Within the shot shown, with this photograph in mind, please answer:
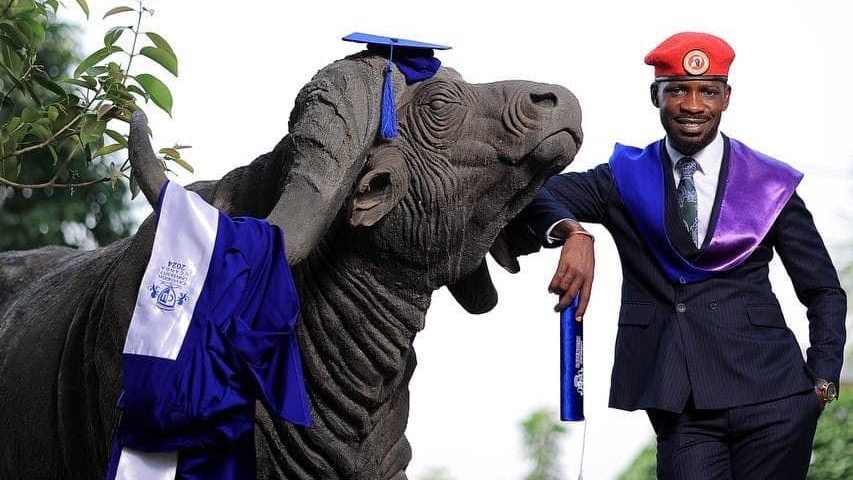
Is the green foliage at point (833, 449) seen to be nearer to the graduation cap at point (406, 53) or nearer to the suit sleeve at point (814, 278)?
the suit sleeve at point (814, 278)

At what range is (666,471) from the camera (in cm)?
485

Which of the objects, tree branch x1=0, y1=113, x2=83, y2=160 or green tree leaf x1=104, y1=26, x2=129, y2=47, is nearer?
green tree leaf x1=104, y1=26, x2=129, y2=47

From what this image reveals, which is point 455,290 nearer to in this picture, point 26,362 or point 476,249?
point 476,249

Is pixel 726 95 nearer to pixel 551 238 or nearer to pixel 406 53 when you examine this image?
pixel 551 238

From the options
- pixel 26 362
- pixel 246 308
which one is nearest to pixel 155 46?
pixel 26 362

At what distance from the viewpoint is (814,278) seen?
16.0 feet

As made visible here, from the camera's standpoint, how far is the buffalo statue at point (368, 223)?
4199 mm

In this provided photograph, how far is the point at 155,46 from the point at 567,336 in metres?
1.59

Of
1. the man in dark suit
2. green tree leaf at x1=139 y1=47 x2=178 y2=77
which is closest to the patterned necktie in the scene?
the man in dark suit

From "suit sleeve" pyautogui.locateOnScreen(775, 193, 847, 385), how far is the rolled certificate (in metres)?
Result: 0.73

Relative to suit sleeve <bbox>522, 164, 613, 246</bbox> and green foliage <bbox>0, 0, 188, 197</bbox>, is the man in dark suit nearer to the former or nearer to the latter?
suit sleeve <bbox>522, 164, 613, 246</bbox>

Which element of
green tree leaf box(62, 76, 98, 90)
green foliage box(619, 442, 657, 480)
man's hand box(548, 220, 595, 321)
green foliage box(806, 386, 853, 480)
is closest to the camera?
man's hand box(548, 220, 595, 321)

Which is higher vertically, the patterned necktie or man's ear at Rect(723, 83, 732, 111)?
man's ear at Rect(723, 83, 732, 111)

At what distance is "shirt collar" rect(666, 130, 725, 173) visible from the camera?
4.93 meters
